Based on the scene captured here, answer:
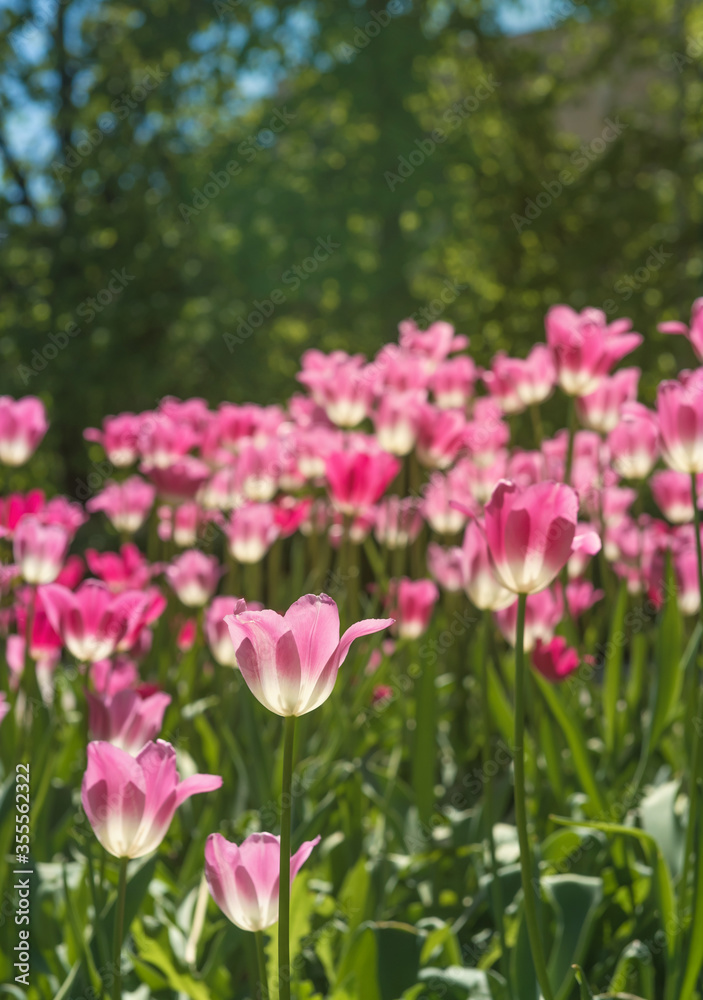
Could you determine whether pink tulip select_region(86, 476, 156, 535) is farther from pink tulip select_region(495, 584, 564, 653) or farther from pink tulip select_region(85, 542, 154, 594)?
pink tulip select_region(495, 584, 564, 653)

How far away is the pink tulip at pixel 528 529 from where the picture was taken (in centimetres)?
93

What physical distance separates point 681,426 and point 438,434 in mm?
787

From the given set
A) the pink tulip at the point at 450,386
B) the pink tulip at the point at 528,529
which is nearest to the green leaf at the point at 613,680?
the pink tulip at the point at 450,386

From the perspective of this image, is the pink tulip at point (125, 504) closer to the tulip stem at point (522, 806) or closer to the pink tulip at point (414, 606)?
the pink tulip at point (414, 606)

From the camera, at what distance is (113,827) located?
2.98ft

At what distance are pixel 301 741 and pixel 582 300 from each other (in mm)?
10335

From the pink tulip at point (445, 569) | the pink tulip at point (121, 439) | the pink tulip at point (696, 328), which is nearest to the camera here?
the pink tulip at point (696, 328)

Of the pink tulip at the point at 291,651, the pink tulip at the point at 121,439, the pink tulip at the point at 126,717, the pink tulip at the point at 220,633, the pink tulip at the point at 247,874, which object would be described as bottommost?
the pink tulip at the point at 247,874

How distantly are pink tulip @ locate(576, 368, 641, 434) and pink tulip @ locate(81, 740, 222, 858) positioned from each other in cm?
123

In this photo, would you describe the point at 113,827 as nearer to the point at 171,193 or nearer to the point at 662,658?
the point at 662,658

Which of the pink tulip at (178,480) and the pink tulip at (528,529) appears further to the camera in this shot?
the pink tulip at (178,480)

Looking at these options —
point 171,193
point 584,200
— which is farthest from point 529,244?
point 171,193

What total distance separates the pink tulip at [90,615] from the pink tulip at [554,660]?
2.34 feet

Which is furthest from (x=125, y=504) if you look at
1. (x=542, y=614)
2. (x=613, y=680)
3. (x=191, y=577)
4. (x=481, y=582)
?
(x=481, y=582)
